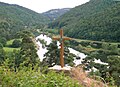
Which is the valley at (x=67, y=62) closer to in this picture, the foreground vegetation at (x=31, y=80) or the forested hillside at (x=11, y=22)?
the foreground vegetation at (x=31, y=80)

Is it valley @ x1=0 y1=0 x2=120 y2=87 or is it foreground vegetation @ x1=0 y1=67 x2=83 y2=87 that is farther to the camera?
valley @ x1=0 y1=0 x2=120 y2=87

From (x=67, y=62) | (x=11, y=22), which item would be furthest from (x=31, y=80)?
Result: (x=11, y=22)

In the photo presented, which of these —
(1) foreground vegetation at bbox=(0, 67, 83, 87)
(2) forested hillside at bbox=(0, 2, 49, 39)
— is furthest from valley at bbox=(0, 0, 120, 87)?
(2) forested hillside at bbox=(0, 2, 49, 39)

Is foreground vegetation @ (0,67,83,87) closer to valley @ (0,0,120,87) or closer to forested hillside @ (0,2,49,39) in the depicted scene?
valley @ (0,0,120,87)

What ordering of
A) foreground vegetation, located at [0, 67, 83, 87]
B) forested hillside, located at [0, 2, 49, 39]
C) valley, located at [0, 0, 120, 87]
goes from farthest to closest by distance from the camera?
forested hillside, located at [0, 2, 49, 39] → valley, located at [0, 0, 120, 87] → foreground vegetation, located at [0, 67, 83, 87]

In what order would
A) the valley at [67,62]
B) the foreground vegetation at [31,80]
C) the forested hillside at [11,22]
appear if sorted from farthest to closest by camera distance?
the forested hillside at [11,22], the valley at [67,62], the foreground vegetation at [31,80]

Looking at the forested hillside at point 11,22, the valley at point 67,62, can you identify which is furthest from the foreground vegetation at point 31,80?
the forested hillside at point 11,22

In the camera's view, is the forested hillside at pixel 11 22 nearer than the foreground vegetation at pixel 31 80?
No

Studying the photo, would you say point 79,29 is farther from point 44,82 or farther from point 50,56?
point 44,82

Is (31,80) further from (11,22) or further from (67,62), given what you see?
(11,22)

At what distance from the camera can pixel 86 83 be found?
4.71 m

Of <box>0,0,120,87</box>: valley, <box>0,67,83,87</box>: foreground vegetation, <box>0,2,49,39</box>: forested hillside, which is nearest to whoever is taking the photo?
<box>0,67,83,87</box>: foreground vegetation

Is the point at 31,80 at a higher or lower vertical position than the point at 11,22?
lower

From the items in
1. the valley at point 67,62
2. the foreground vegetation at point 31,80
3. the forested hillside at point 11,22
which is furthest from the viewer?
the forested hillside at point 11,22
